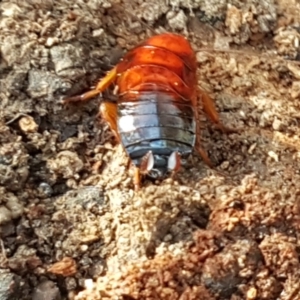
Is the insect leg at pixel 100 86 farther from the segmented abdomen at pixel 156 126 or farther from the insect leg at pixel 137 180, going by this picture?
the insect leg at pixel 137 180

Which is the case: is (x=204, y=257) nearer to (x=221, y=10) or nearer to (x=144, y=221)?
(x=144, y=221)

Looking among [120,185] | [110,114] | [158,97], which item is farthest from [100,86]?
[120,185]

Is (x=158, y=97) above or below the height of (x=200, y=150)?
above

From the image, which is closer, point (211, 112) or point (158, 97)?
point (158, 97)

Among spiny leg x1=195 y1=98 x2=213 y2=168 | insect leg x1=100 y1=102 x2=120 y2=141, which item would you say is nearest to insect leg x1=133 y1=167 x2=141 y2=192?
insect leg x1=100 y1=102 x2=120 y2=141

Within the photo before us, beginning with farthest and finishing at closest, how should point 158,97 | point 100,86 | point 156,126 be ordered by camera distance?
1. point 100,86
2. point 158,97
3. point 156,126

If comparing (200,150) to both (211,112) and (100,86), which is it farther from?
(100,86)

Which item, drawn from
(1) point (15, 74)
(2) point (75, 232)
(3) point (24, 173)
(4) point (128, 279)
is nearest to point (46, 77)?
(1) point (15, 74)
